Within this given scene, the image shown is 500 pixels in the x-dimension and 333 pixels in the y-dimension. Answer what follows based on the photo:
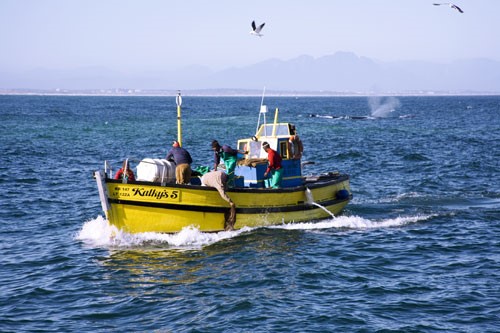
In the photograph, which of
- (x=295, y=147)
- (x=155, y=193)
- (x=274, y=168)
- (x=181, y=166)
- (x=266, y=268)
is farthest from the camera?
(x=295, y=147)

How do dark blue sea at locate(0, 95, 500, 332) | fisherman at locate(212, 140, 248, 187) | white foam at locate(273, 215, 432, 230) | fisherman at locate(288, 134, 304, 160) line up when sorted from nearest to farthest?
dark blue sea at locate(0, 95, 500, 332) → fisherman at locate(212, 140, 248, 187) → white foam at locate(273, 215, 432, 230) → fisherman at locate(288, 134, 304, 160)

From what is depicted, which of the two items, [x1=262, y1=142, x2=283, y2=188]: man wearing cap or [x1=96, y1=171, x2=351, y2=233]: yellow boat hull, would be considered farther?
[x1=262, y1=142, x2=283, y2=188]: man wearing cap

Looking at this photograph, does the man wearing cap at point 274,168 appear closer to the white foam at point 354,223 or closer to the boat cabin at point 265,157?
the boat cabin at point 265,157

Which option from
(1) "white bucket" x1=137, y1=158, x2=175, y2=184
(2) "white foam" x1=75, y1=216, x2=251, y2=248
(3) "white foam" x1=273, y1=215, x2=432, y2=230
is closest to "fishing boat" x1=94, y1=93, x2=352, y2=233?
(1) "white bucket" x1=137, y1=158, x2=175, y2=184

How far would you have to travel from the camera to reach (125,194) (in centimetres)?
1809

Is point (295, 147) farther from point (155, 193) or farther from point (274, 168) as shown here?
point (155, 193)

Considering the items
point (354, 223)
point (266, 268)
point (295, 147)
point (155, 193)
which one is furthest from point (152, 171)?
point (354, 223)

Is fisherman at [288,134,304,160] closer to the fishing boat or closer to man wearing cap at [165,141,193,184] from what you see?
the fishing boat

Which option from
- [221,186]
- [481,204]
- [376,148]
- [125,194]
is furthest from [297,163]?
[376,148]

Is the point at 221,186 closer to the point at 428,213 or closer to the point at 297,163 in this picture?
the point at 297,163

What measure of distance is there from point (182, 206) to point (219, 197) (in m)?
1.19

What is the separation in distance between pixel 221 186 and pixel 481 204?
1207cm

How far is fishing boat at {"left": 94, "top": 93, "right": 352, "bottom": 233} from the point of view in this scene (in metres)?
18.1

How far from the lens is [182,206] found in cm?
1847
